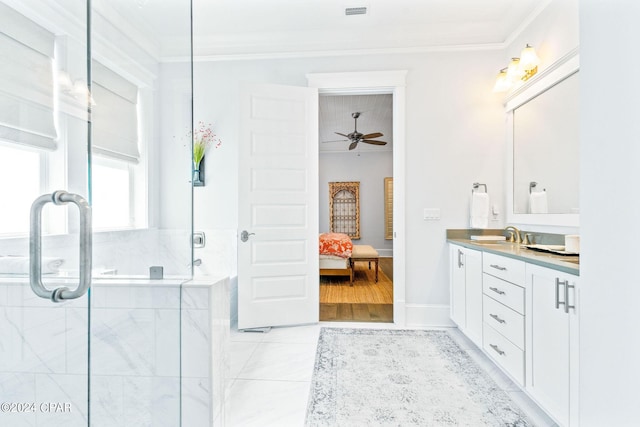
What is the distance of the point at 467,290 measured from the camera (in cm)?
246

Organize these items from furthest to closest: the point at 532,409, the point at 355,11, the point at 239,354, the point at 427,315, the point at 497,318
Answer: the point at 427,315
the point at 355,11
the point at 239,354
the point at 497,318
the point at 532,409

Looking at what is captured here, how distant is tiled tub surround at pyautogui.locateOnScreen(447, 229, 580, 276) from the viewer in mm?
1433

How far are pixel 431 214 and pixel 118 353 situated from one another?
8.61ft

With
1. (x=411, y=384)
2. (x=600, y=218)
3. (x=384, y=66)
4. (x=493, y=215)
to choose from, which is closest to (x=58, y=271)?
(x=600, y=218)

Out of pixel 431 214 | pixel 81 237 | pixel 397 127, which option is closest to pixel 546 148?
pixel 431 214

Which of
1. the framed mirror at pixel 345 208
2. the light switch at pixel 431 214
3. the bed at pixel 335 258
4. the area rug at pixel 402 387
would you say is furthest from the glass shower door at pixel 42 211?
the framed mirror at pixel 345 208

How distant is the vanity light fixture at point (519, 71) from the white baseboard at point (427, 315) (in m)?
2.13

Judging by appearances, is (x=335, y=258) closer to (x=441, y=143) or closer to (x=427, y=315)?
(x=427, y=315)

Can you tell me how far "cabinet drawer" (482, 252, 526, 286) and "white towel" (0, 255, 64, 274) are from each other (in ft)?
7.41

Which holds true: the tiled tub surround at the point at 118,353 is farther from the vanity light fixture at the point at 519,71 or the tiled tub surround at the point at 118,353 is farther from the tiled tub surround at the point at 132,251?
the vanity light fixture at the point at 519,71

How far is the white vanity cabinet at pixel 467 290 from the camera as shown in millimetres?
2275

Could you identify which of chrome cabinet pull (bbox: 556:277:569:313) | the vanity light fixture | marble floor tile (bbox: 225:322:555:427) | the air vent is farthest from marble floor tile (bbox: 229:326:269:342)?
the vanity light fixture

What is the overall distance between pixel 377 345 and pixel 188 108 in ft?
7.15

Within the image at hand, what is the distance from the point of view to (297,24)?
9.30 ft
